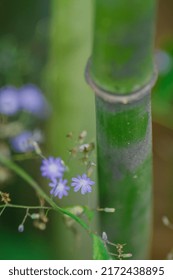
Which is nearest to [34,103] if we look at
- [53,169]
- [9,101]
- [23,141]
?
[9,101]

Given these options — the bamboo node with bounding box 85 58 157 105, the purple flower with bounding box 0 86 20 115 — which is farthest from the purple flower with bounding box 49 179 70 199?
the purple flower with bounding box 0 86 20 115

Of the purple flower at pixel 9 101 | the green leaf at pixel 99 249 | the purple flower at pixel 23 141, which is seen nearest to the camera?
the green leaf at pixel 99 249

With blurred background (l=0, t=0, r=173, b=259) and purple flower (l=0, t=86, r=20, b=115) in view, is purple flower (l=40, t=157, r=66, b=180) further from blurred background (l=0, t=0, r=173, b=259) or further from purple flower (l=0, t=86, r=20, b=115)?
purple flower (l=0, t=86, r=20, b=115)

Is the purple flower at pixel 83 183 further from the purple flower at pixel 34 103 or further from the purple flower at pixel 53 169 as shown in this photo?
the purple flower at pixel 34 103

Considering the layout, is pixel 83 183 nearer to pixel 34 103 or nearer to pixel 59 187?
pixel 59 187

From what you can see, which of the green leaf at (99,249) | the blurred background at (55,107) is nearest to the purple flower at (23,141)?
the blurred background at (55,107)

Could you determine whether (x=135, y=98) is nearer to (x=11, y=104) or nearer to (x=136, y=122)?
(x=136, y=122)
